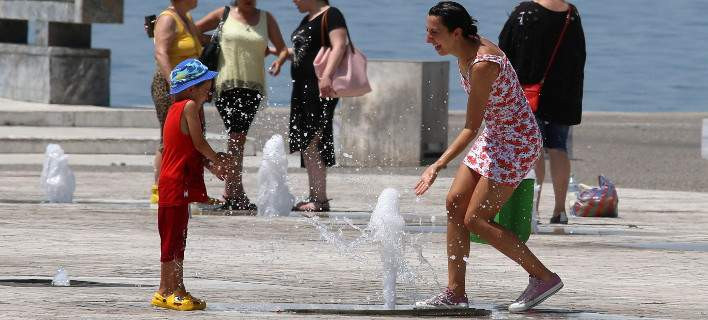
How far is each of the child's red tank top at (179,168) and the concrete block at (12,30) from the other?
1428cm

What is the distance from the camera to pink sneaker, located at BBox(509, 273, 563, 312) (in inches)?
353

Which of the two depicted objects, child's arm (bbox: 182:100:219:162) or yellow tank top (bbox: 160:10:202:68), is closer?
child's arm (bbox: 182:100:219:162)

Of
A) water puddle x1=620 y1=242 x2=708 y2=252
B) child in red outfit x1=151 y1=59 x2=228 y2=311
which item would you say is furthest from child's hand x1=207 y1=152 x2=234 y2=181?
water puddle x1=620 y1=242 x2=708 y2=252

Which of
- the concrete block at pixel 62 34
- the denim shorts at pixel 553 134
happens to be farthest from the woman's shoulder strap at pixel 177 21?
the concrete block at pixel 62 34

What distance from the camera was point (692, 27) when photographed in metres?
73.6

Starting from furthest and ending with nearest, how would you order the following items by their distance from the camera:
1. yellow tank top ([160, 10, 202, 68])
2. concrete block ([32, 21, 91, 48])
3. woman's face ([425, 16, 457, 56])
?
concrete block ([32, 21, 91, 48])
yellow tank top ([160, 10, 202, 68])
woman's face ([425, 16, 457, 56])

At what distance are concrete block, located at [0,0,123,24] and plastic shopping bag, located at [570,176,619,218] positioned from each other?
884 centimetres

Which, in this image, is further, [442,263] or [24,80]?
[24,80]

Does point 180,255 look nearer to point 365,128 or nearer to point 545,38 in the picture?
point 545,38

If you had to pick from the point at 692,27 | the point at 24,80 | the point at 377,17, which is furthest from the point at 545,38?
the point at 377,17

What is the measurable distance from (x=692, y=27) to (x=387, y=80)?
5545 centimetres

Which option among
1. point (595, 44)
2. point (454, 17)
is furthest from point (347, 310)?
point (595, 44)

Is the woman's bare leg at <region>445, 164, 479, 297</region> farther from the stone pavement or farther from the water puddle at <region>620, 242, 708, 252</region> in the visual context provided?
the water puddle at <region>620, 242, 708, 252</region>

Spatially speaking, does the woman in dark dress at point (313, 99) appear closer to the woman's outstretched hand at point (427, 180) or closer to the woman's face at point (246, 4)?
the woman's face at point (246, 4)
